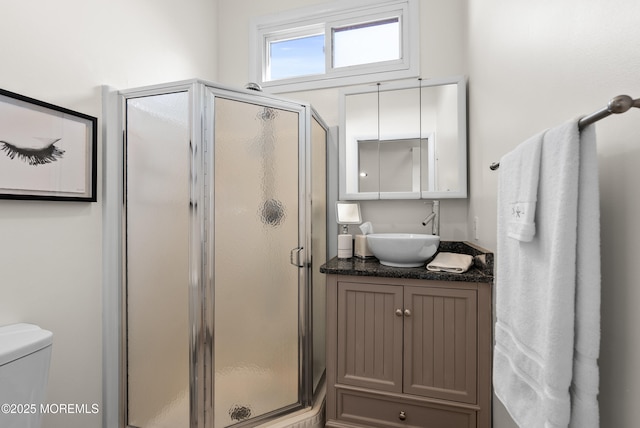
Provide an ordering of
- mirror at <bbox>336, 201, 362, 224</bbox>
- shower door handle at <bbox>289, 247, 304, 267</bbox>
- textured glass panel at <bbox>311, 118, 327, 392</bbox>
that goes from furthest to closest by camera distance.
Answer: mirror at <bbox>336, 201, 362, 224</bbox>, textured glass panel at <bbox>311, 118, 327, 392</bbox>, shower door handle at <bbox>289, 247, 304, 267</bbox>

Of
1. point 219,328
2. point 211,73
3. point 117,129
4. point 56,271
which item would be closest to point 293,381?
point 219,328

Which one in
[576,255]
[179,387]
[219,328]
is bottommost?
[179,387]

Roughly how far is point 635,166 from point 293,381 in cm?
169

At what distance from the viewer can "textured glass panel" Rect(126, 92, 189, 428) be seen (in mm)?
1421

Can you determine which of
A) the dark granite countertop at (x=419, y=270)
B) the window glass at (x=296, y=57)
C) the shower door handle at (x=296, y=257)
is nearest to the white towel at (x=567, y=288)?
the dark granite countertop at (x=419, y=270)

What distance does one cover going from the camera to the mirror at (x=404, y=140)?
1.96 m

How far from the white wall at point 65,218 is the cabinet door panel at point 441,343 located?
A: 1.55 meters

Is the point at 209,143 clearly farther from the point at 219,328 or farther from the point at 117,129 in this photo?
→ the point at 219,328

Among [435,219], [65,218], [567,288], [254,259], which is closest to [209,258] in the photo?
[254,259]

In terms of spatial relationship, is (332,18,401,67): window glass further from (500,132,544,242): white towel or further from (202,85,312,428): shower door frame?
(500,132,544,242): white towel

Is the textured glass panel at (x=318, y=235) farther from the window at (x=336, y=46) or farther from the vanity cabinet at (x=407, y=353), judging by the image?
the window at (x=336, y=46)

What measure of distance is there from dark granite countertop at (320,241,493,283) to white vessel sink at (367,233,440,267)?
0.17ft

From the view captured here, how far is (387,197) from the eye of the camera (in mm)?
2066

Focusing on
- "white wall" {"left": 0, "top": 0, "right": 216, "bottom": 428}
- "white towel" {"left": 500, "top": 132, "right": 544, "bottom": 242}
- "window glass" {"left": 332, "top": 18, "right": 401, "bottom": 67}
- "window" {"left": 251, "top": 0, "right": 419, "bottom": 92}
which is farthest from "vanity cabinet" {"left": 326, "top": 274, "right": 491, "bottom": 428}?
"window glass" {"left": 332, "top": 18, "right": 401, "bottom": 67}
